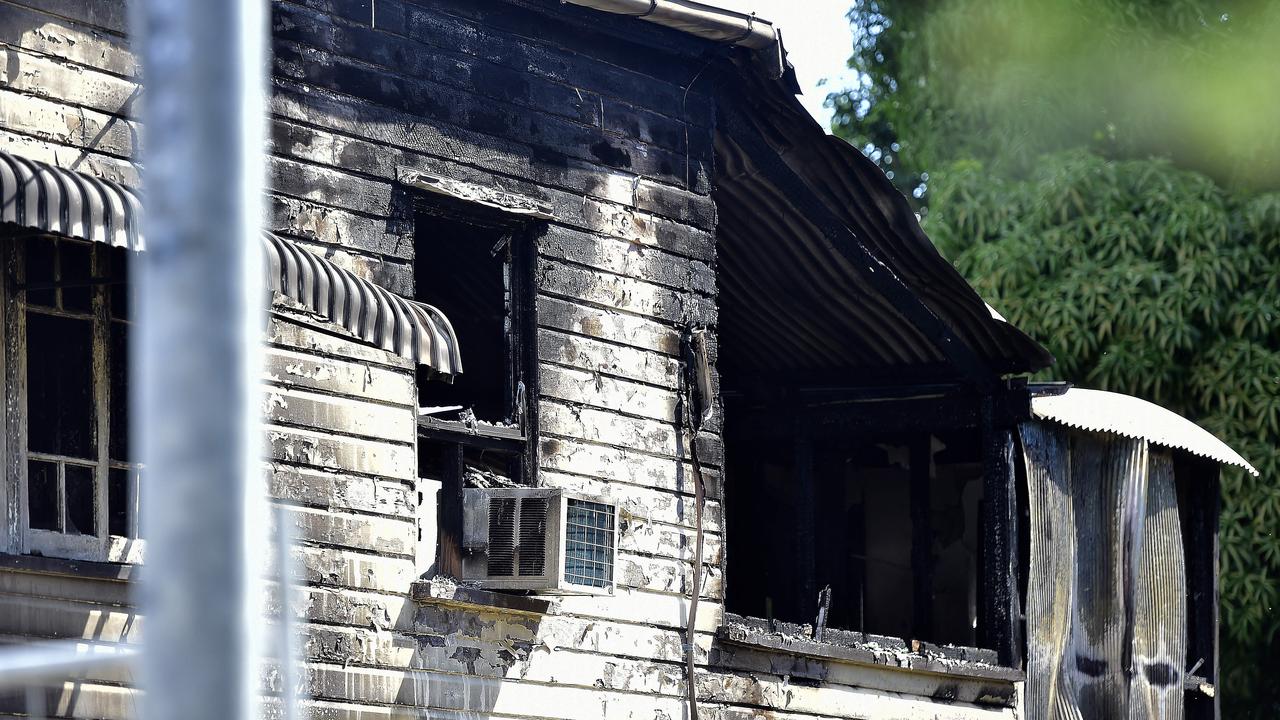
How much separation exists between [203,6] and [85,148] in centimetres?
501

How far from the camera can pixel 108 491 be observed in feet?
22.8

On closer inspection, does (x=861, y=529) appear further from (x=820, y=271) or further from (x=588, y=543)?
(x=588, y=543)

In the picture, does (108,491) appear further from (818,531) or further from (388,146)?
(818,531)

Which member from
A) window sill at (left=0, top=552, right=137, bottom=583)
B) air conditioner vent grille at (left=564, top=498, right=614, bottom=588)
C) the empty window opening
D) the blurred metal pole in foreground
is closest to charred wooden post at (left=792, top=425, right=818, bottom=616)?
the empty window opening

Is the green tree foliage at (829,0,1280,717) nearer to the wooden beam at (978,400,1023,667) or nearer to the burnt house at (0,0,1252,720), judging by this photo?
the burnt house at (0,0,1252,720)

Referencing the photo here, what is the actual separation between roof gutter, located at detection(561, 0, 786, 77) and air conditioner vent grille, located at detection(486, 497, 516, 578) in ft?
8.17

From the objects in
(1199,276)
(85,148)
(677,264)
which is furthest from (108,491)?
(1199,276)

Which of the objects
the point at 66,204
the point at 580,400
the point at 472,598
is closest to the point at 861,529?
the point at 580,400

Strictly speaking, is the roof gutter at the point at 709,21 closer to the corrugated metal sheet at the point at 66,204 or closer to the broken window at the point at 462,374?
the broken window at the point at 462,374

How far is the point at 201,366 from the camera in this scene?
2.20 meters

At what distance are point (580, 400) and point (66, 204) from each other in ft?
11.3

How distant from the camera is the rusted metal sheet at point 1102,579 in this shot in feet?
37.8

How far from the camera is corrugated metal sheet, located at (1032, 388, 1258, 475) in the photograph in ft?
37.8

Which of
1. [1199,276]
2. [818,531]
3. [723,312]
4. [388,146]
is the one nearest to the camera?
[388,146]
